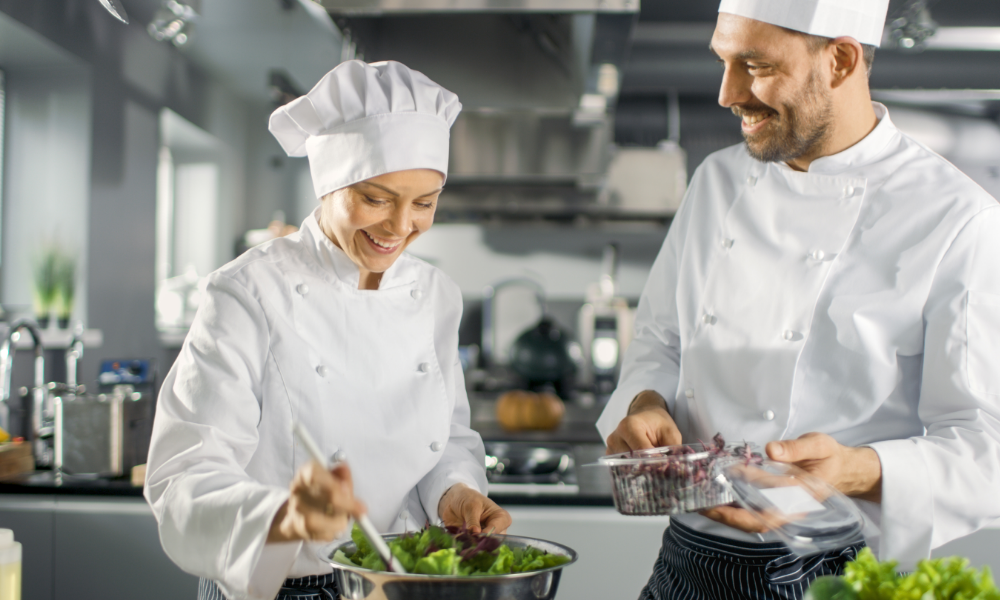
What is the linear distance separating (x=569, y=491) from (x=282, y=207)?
160 inches

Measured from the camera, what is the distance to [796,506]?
798 millimetres

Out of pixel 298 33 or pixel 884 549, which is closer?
pixel 884 549

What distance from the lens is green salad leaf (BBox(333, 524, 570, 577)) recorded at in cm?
75

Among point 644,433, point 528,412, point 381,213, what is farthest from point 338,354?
point 528,412

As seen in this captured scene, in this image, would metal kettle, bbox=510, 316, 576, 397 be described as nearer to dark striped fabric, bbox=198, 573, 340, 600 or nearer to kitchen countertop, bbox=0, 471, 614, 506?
kitchen countertop, bbox=0, 471, 614, 506

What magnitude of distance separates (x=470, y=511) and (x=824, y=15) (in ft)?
2.92

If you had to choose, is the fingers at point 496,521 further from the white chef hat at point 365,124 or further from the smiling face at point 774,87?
the smiling face at point 774,87

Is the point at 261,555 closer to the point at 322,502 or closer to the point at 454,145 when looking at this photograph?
the point at 322,502

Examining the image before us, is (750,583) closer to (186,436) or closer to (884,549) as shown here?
(884,549)

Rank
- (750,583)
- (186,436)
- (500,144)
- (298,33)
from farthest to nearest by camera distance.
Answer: (298,33)
(500,144)
(750,583)
(186,436)

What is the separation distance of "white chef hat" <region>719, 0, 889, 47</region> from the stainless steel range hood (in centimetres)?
80

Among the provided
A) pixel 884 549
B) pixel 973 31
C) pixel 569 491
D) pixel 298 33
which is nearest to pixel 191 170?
pixel 298 33

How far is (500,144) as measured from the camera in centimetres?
329

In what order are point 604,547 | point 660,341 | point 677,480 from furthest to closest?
point 604,547, point 660,341, point 677,480
